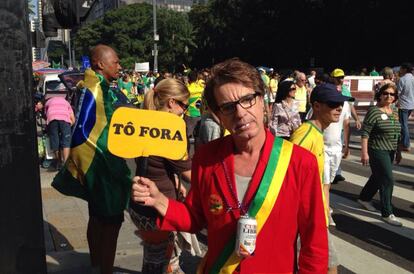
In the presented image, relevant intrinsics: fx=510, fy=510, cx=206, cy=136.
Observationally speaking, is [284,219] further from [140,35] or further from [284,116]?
[140,35]

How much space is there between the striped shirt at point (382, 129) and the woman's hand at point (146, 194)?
14.6 feet

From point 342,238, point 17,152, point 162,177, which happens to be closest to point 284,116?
point 342,238

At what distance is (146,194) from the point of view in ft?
7.11

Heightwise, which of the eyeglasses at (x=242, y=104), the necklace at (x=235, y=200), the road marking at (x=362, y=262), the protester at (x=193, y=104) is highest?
the eyeglasses at (x=242, y=104)

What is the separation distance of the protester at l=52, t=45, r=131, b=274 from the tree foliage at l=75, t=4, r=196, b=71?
259 ft

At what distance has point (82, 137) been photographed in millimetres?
3721

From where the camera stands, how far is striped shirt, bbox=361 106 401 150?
20.0 feet

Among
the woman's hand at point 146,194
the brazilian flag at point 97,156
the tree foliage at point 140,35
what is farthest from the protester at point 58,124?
the tree foliage at point 140,35

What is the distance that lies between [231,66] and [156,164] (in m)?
1.50

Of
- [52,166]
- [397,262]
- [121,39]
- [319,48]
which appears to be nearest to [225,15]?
[319,48]

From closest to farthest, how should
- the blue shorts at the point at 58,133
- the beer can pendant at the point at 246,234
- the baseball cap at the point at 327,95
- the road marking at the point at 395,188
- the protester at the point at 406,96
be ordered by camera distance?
the beer can pendant at the point at 246,234, the baseball cap at the point at 327,95, the road marking at the point at 395,188, the blue shorts at the point at 58,133, the protester at the point at 406,96

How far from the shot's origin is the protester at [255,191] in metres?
2.08

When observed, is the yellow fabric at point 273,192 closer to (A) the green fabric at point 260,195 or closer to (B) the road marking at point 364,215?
(A) the green fabric at point 260,195

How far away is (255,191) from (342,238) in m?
3.99
